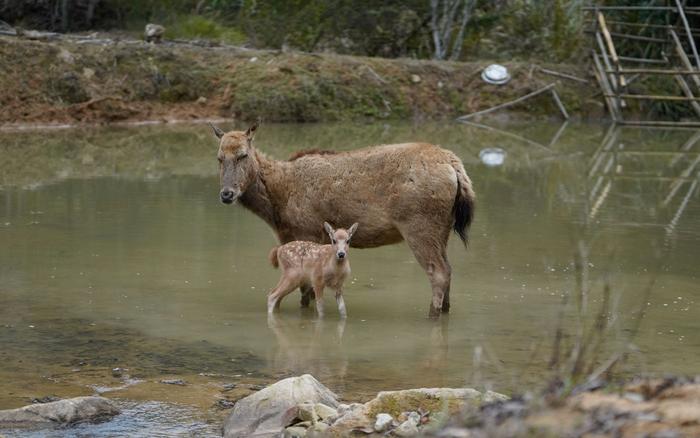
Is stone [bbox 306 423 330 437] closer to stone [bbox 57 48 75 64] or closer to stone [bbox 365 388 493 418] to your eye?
stone [bbox 365 388 493 418]

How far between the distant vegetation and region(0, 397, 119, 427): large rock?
22581mm

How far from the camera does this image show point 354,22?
97.4ft

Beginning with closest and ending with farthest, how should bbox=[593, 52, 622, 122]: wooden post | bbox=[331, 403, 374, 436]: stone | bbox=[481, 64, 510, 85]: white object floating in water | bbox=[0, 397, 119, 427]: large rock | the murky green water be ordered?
1. bbox=[331, 403, 374, 436]: stone
2. bbox=[0, 397, 119, 427]: large rock
3. the murky green water
4. bbox=[593, 52, 622, 122]: wooden post
5. bbox=[481, 64, 510, 85]: white object floating in water

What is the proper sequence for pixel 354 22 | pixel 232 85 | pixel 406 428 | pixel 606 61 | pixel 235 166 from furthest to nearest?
pixel 354 22 < pixel 606 61 < pixel 232 85 < pixel 235 166 < pixel 406 428

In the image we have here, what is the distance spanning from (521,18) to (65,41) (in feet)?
38.9

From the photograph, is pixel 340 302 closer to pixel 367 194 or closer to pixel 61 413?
pixel 367 194

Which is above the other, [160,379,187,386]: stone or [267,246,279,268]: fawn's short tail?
[267,246,279,268]: fawn's short tail

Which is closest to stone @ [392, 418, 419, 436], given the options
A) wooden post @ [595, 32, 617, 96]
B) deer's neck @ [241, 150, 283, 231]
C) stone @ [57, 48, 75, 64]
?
deer's neck @ [241, 150, 283, 231]

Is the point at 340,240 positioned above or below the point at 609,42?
below

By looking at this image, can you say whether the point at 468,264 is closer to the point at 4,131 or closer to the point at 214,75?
the point at 4,131

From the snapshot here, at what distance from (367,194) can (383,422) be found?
408 centimetres

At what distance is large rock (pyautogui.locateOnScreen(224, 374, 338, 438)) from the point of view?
7051 millimetres

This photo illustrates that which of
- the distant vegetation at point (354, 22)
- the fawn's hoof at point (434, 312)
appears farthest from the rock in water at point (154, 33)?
the fawn's hoof at point (434, 312)

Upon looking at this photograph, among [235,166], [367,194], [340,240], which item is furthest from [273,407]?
[235,166]
